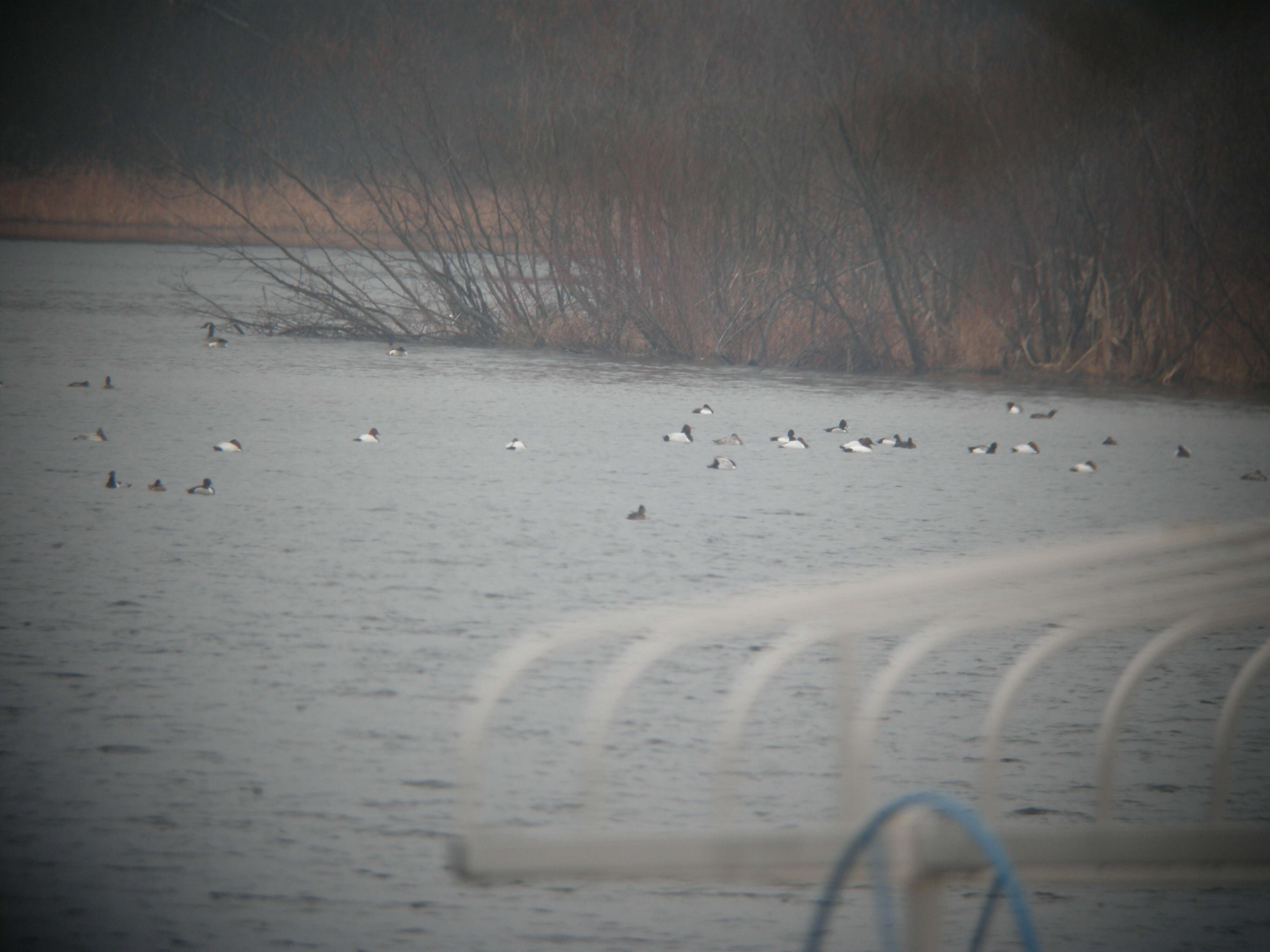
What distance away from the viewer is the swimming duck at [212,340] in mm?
14492

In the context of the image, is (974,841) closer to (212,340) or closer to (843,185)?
(843,185)

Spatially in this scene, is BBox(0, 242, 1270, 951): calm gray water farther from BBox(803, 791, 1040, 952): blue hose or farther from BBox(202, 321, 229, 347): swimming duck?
BBox(202, 321, 229, 347): swimming duck

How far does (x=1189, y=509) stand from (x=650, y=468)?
2.72 metres

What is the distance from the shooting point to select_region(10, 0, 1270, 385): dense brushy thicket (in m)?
13.8

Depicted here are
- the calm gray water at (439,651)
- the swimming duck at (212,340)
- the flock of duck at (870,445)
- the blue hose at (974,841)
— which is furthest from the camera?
the swimming duck at (212,340)

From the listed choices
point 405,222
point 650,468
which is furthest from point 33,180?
point 650,468

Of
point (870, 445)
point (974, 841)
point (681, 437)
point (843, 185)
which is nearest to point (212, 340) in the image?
point (843, 185)

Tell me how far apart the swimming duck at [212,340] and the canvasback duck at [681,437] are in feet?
21.2

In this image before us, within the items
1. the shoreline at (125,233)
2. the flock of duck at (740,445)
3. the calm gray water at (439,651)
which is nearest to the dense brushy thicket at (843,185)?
the calm gray water at (439,651)

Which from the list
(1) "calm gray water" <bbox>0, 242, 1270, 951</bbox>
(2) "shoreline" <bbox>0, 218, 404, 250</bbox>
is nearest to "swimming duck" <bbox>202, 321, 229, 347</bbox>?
(1) "calm gray water" <bbox>0, 242, 1270, 951</bbox>

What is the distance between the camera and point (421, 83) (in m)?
15.6

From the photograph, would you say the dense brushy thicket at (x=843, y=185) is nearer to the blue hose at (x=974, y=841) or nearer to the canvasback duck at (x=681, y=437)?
the canvasback duck at (x=681, y=437)

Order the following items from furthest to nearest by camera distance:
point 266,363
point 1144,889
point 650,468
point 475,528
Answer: point 266,363 < point 650,468 < point 475,528 < point 1144,889

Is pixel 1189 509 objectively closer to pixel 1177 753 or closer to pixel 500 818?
pixel 1177 753
